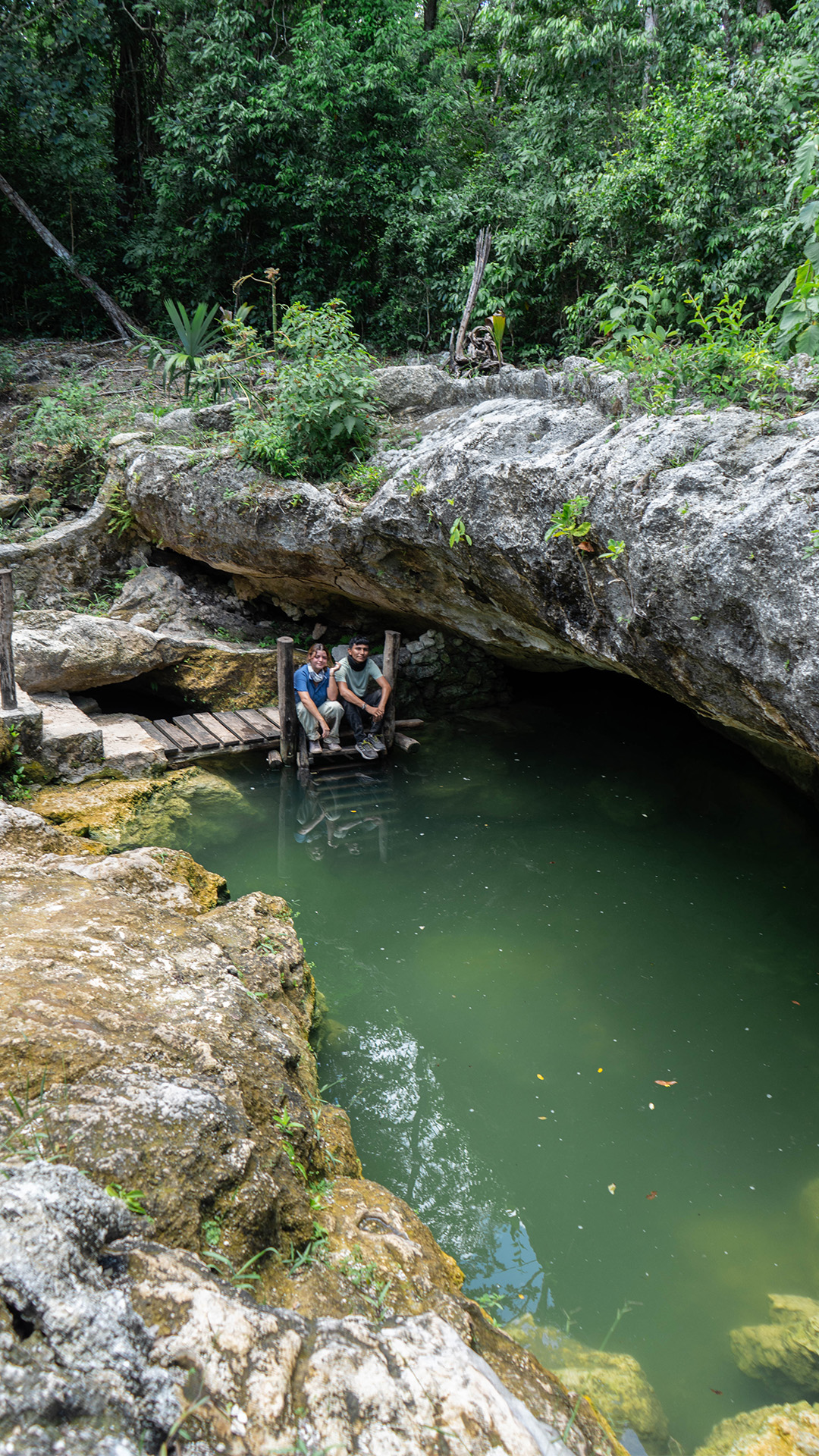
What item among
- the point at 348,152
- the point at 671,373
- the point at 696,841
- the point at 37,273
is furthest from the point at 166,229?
the point at 696,841

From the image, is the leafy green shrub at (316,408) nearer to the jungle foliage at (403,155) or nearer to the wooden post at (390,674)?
the wooden post at (390,674)

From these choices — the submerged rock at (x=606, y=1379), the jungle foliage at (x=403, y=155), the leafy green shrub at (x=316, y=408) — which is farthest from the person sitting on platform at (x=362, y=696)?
the submerged rock at (x=606, y=1379)

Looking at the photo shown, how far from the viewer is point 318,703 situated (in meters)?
7.50

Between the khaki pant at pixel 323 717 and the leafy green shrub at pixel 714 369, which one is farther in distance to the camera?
the khaki pant at pixel 323 717

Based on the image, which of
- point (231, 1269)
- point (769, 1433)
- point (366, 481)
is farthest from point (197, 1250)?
point (366, 481)

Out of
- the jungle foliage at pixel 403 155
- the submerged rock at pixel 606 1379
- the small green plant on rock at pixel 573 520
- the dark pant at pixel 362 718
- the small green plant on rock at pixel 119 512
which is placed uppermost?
the jungle foliage at pixel 403 155

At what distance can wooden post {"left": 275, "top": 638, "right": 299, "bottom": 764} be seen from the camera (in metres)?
7.43

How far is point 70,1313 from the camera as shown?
1573 mm

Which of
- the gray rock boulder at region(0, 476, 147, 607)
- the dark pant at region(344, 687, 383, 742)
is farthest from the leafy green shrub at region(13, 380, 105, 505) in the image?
the dark pant at region(344, 687, 383, 742)

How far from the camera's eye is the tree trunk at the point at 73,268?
10883 millimetres

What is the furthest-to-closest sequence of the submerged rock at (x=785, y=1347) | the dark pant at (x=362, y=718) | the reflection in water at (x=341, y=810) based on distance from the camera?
the dark pant at (x=362, y=718) → the reflection in water at (x=341, y=810) → the submerged rock at (x=785, y=1347)

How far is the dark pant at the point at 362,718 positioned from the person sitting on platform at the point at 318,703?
4.1 inches

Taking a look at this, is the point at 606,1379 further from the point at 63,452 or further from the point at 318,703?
the point at 63,452

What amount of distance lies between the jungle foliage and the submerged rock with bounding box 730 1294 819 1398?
7413 mm
